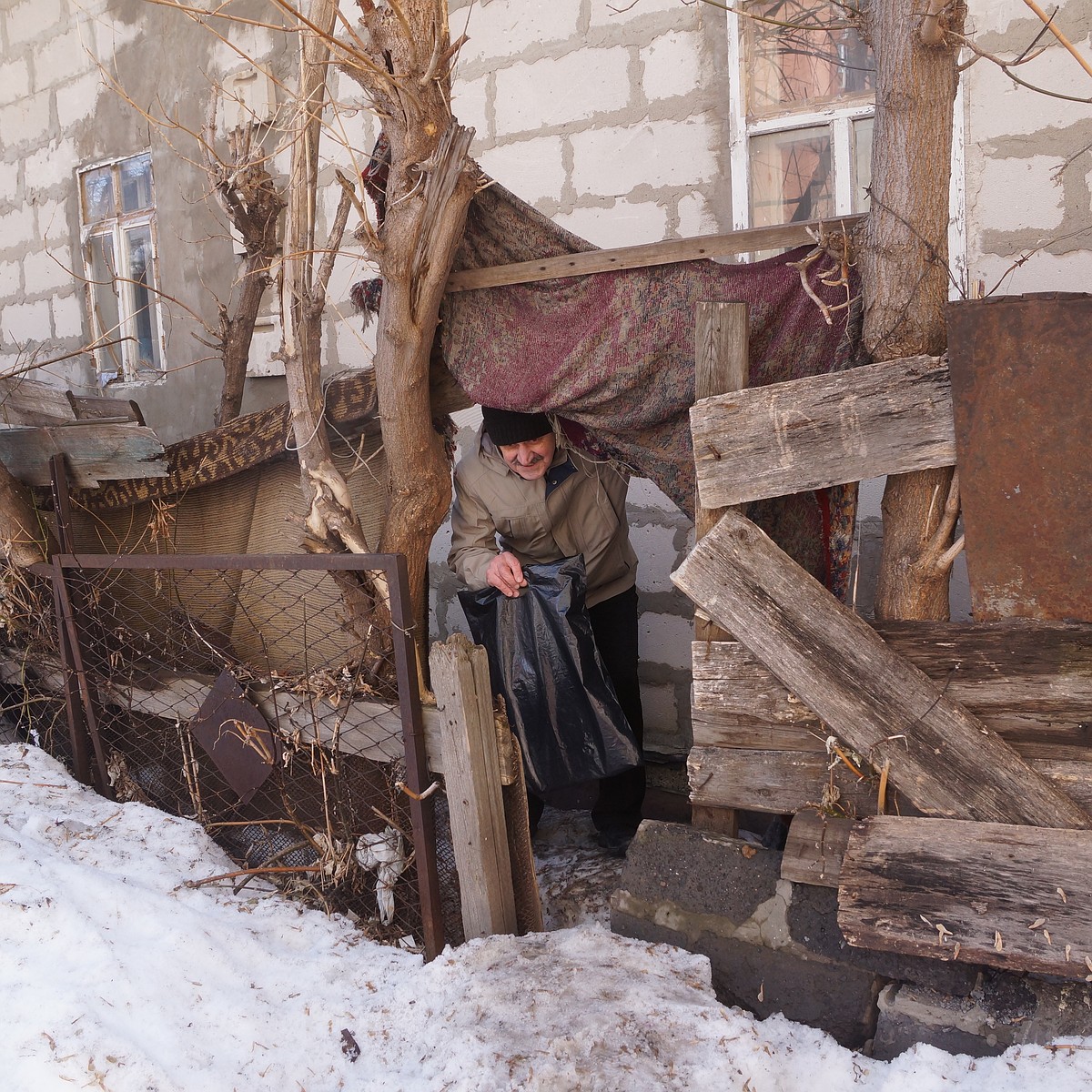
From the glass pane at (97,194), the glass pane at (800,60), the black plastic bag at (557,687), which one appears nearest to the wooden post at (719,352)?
the black plastic bag at (557,687)

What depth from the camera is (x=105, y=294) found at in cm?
690

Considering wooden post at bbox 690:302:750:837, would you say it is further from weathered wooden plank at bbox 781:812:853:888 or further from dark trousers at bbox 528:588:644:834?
dark trousers at bbox 528:588:644:834

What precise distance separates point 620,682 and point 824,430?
160 centimetres

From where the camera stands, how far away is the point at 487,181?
292 centimetres

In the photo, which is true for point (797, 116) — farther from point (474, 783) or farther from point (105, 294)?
point (105, 294)

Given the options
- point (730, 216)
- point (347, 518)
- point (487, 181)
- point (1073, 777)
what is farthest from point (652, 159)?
point (1073, 777)

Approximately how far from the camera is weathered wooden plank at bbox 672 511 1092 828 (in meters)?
2.30

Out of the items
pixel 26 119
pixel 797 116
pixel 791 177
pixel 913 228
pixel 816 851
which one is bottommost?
pixel 816 851

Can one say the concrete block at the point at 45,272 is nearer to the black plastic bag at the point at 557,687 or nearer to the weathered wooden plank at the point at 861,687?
the black plastic bag at the point at 557,687

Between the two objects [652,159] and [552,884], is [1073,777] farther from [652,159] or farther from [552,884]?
[652,159]

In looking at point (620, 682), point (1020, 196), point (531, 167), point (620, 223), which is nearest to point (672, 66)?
point (620, 223)

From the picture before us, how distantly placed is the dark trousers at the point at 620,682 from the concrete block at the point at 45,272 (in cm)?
509

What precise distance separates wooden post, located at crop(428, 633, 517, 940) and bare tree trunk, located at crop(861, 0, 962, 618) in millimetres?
1229

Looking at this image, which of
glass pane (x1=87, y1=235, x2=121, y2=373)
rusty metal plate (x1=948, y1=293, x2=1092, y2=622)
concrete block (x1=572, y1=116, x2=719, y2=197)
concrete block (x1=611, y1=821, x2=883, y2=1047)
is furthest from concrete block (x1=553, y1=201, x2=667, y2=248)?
glass pane (x1=87, y1=235, x2=121, y2=373)
